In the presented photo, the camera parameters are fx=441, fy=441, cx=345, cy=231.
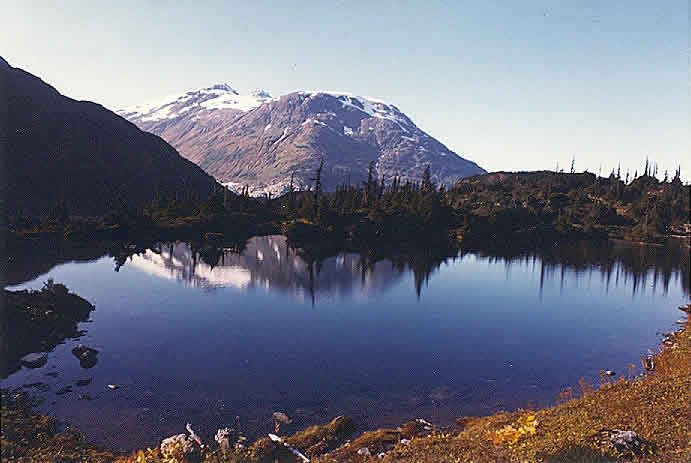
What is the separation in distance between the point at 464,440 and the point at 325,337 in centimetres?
2407

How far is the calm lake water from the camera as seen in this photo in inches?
1143

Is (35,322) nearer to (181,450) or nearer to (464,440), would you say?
(181,450)

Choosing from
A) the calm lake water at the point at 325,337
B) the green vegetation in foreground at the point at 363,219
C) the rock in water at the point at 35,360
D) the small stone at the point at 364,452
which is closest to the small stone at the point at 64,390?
the calm lake water at the point at 325,337

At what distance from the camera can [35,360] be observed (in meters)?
33.7

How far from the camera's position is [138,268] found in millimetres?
72562

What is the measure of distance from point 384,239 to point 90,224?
74025mm

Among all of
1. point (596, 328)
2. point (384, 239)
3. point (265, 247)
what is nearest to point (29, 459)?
point (596, 328)

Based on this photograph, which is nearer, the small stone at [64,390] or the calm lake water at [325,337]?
the small stone at [64,390]

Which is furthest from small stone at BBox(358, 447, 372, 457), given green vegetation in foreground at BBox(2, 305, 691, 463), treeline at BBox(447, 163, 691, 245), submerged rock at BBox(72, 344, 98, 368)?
treeline at BBox(447, 163, 691, 245)

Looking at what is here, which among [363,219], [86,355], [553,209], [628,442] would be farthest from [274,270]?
[553,209]

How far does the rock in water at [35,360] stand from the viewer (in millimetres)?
33003

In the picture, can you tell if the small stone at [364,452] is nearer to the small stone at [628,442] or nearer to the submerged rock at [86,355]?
the small stone at [628,442]

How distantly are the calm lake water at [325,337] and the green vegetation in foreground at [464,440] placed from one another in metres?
2.23

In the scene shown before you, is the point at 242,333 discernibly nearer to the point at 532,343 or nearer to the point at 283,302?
the point at 283,302
